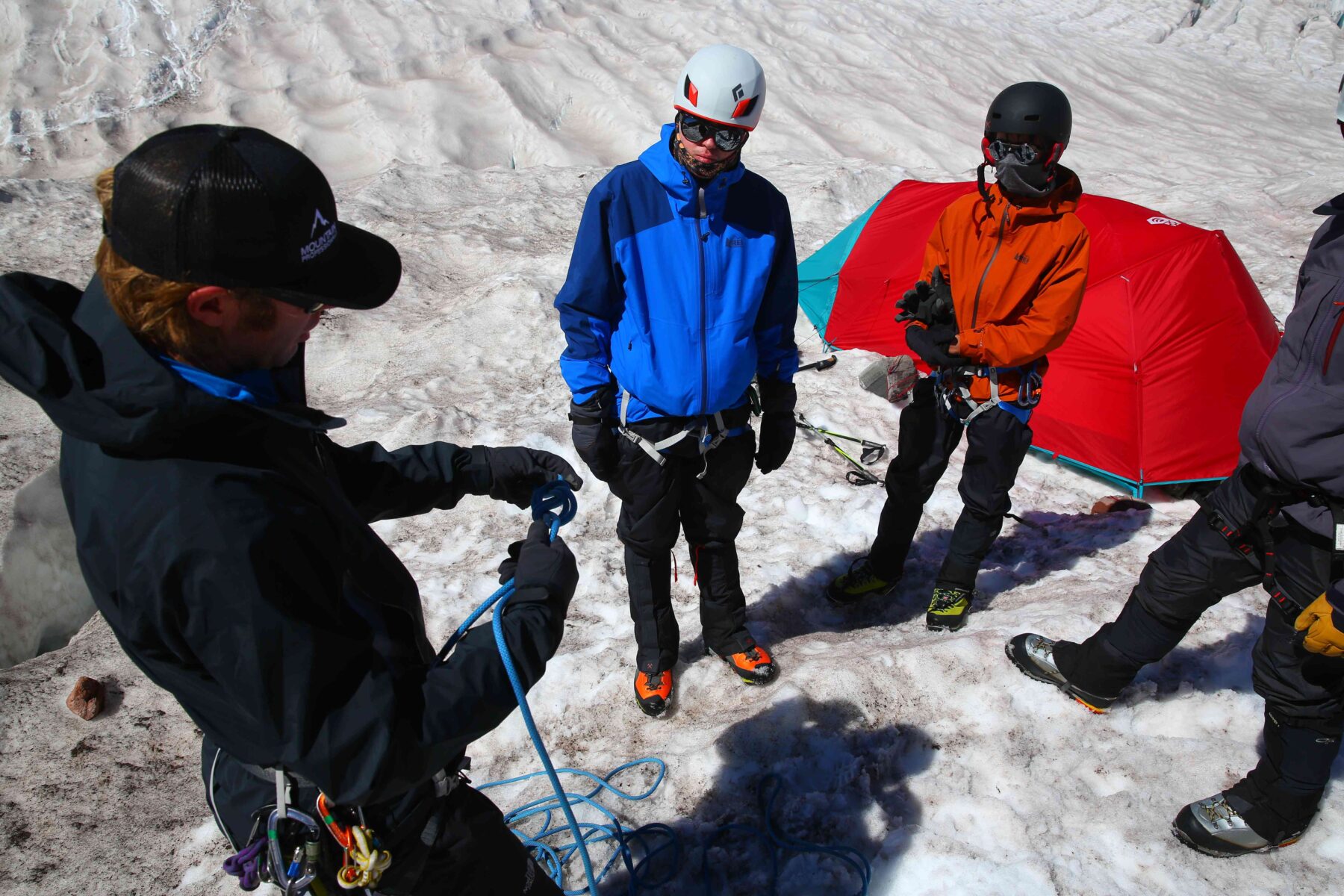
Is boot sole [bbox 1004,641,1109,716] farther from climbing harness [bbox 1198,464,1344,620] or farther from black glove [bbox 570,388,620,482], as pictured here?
black glove [bbox 570,388,620,482]

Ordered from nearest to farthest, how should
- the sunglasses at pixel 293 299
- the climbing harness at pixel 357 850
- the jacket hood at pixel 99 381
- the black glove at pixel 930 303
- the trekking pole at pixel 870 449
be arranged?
the jacket hood at pixel 99 381 < the sunglasses at pixel 293 299 < the climbing harness at pixel 357 850 < the black glove at pixel 930 303 < the trekking pole at pixel 870 449

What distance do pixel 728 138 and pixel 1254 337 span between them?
397 cm

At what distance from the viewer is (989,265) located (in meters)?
3.30

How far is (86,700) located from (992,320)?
4.07 metres

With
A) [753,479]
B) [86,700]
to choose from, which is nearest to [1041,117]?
[753,479]

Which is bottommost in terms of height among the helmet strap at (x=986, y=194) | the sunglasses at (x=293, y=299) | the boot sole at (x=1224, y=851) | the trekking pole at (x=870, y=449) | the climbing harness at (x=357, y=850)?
the trekking pole at (x=870, y=449)

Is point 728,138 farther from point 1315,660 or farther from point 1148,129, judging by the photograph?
point 1148,129

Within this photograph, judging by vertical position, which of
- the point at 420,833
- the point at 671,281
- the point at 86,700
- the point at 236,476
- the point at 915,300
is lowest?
the point at 86,700

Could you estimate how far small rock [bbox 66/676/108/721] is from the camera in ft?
11.2

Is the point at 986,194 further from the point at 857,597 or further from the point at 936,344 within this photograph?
the point at 857,597

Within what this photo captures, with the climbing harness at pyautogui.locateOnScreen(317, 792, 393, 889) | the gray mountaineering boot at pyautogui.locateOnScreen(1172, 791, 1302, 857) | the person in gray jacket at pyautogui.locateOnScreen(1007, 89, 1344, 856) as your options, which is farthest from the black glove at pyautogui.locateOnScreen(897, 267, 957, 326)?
the climbing harness at pyautogui.locateOnScreen(317, 792, 393, 889)

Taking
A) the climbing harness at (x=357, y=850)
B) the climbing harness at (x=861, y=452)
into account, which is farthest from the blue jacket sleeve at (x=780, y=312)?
the climbing harness at (x=357, y=850)

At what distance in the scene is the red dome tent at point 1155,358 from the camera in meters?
4.82

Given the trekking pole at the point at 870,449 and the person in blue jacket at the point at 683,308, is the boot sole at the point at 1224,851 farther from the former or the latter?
the trekking pole at the point at 870,449
